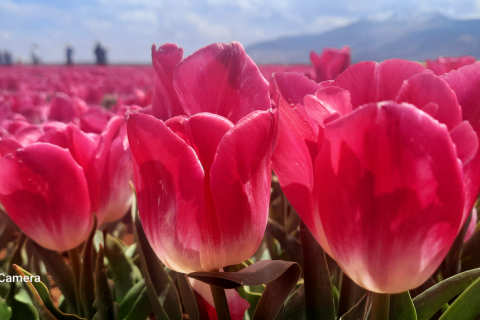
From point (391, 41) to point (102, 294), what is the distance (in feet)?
190

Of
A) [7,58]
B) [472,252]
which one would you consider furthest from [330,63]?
[7,58]

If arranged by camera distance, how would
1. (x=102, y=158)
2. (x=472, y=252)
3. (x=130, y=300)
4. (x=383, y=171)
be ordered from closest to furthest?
(x=383, y=171)
(x=102, y=158)
(x=130, y=300)
(x=472, y=252)

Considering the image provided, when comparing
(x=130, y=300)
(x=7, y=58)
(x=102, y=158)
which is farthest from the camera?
(x=7, y=58)

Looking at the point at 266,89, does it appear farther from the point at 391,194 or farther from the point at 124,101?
the point at 124,101

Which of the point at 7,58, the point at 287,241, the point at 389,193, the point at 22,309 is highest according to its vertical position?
the point at 389,193

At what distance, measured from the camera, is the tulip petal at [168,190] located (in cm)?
37

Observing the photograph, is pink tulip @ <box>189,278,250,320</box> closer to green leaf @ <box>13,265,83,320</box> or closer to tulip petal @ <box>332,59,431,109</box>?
green leaf @ <box>13,265,83,320</box>

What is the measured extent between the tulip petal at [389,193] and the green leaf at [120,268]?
0.62 m

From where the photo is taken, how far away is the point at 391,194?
0.31 metres

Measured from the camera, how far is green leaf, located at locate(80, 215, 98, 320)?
2.20ft

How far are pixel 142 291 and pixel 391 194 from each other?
608 millimetres

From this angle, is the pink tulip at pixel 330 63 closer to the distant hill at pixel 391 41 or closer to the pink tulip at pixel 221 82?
the pink tulip at pixel 221 82

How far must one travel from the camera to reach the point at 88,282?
69 centimetres

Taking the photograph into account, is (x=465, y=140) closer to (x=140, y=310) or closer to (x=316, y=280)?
(x=316, y=280)
